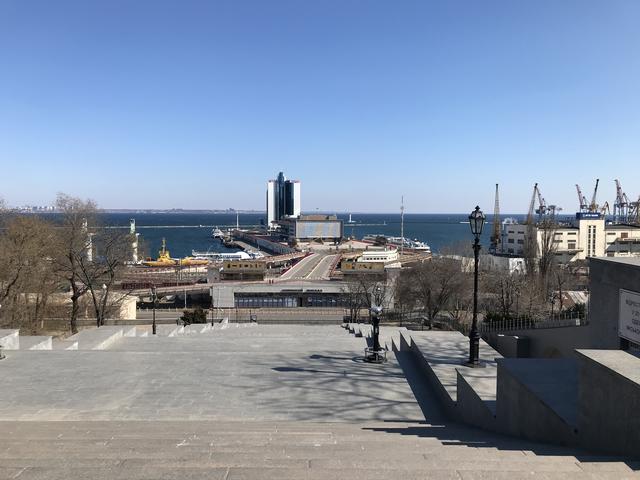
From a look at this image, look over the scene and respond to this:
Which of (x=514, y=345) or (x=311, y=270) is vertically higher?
(x=514, y=345)

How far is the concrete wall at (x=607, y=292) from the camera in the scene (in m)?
8.68

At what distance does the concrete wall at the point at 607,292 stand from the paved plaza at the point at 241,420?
344 cm

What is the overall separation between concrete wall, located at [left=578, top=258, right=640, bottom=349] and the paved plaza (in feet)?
11.3

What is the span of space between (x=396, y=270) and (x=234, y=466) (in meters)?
50.5

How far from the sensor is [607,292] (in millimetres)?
9383

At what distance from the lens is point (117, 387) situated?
952cm

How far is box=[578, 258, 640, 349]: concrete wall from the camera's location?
8680mm

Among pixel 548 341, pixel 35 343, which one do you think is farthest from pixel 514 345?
pixel 35 343

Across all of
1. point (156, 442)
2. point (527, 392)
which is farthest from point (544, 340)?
point (156, 442)

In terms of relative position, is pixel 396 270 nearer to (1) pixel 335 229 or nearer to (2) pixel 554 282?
(2) pixel 554 282

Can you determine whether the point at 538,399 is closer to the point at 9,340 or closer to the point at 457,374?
the point at 457,374

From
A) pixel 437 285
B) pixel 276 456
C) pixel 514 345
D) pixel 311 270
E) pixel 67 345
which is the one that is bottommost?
pixel 311 270

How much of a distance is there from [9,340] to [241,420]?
804 centimetres

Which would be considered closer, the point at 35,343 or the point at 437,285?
the point at 35,343
